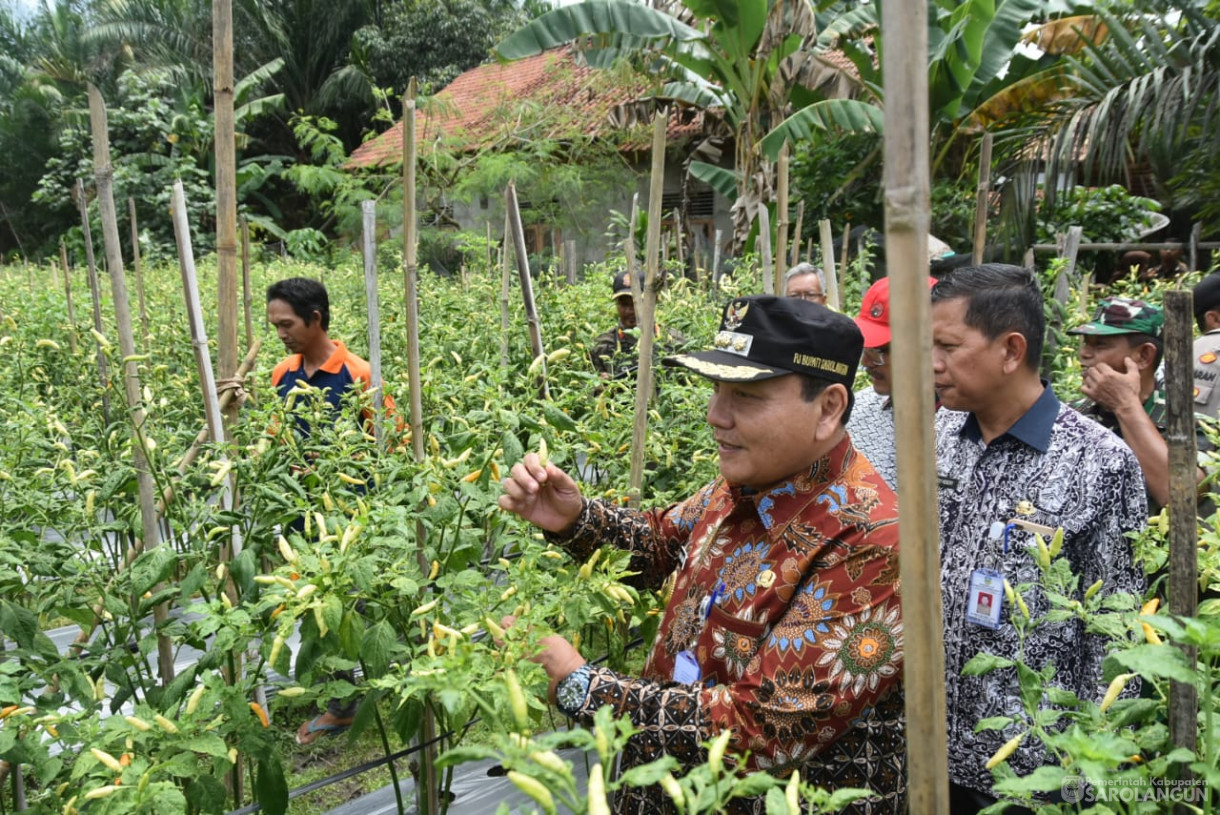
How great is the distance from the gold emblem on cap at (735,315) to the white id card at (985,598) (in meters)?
0.74

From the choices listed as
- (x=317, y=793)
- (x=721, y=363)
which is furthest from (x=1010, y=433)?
(x=317, y=793)

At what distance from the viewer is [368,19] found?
851 inches

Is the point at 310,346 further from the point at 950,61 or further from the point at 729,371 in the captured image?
the point at 950,61

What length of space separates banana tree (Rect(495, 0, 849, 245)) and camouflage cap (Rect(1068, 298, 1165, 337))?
526 centimetres

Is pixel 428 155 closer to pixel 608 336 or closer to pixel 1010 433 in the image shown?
pixel 608 336

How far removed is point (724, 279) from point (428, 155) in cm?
833

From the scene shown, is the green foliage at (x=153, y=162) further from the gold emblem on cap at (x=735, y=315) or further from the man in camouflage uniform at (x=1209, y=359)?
the gold emblem on cap at (x=735, y=315)

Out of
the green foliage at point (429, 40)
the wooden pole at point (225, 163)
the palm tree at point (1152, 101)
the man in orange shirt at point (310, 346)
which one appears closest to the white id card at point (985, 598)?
the wooden pole at point (225, 163)

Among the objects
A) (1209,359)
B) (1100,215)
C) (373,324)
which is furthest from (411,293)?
(1100,215)

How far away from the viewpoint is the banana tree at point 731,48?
24.9 ft

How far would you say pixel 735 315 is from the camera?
63.4 inches

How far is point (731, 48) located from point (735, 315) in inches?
267

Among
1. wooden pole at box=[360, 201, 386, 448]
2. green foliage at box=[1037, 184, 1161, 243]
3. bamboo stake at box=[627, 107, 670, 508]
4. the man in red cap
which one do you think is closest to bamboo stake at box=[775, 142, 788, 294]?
the man in red cap

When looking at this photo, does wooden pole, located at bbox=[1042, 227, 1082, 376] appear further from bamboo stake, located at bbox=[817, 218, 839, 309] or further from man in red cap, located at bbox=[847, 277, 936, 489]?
man in red cap, located at bbox=[847, 277, 936, 489]
